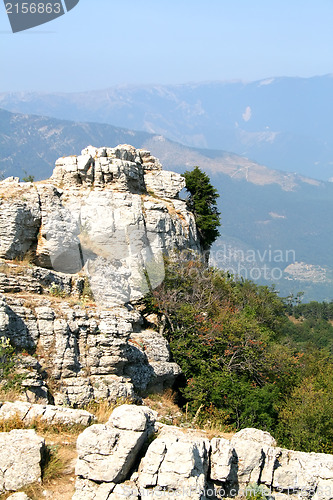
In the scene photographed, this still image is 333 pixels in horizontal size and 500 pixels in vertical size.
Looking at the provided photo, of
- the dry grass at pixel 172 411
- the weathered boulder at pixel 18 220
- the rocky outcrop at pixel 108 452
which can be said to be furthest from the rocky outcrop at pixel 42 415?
the weathered boulder at pixel 18 220

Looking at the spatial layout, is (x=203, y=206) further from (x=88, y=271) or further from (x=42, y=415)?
(x=42, y=415)

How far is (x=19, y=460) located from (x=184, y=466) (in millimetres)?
3186

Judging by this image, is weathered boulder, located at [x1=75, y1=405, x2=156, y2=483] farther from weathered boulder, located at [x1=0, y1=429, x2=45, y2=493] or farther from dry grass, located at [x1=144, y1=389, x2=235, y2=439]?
dry grass, located at [x1=144, y1=389, x2=235, y2=439]

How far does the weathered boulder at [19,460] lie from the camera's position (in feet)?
29.5

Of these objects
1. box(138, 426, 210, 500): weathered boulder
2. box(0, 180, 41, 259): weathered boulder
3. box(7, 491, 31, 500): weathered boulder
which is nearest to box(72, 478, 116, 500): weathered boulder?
box(138, 426, 210, 500): weathered boulder

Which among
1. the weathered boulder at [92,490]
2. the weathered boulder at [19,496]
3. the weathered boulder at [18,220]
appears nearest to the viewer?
the weathered boulder at [19,496]

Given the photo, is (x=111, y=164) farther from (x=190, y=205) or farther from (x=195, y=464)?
(x=195, y=464)

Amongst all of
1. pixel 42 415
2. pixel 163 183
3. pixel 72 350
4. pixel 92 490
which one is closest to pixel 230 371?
pixel 72 350

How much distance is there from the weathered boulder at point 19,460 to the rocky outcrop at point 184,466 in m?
0.90

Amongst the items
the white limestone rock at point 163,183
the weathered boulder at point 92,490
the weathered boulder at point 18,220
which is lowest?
the white limestone rock at point 163,183

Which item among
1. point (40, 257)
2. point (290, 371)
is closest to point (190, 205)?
point (290, 371)

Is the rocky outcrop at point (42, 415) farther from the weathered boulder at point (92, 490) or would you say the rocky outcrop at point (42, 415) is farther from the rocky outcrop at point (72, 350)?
the rocky outcrop at point (72, 350)

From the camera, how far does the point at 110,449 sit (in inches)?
359

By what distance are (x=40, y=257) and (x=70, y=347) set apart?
6524mm
